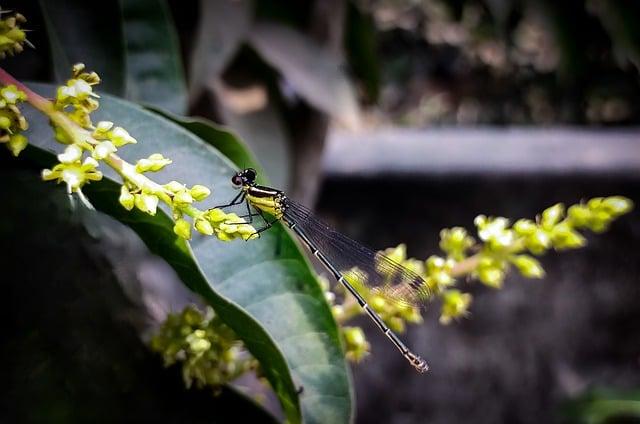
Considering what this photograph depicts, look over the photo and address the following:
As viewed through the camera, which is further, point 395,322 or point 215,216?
point 395,322

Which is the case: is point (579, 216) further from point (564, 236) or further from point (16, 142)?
point (16, 142)

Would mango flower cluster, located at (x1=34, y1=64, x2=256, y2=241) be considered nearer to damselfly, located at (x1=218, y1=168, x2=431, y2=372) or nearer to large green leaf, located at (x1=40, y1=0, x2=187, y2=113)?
damselfly, located at (x1=218, y1=168, x2=431, y2=372)

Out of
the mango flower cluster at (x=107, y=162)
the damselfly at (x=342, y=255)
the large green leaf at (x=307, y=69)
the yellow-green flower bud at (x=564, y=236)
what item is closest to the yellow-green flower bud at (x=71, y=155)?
the mango flower cluster at (x=107, y=162)

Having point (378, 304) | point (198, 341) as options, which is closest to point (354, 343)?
point (378, 304)

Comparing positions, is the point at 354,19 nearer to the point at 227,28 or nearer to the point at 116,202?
the point at 227,28

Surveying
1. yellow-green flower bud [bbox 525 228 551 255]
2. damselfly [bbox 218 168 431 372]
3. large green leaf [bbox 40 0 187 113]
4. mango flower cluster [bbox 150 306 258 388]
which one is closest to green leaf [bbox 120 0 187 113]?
large green leaf [bbox 40 0 187 113]

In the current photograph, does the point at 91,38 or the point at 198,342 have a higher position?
the point at 91,38
